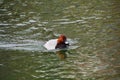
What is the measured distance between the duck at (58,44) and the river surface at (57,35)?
0.22 m

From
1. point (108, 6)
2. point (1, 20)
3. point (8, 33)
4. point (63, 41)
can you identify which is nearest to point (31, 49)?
point (63, 41)

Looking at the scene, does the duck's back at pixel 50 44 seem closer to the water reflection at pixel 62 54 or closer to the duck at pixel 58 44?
the duck at pixel 58 44

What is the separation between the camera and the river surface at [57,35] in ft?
47.4

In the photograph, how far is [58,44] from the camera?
56.4 ft

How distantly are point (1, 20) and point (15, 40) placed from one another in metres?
4.00

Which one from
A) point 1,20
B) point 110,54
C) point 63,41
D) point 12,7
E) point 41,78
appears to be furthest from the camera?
point 12,7

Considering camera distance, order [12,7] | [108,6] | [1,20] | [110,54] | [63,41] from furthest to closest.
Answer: [12,7] → [108,6] → [1,20] → [63,41] → [110,54]

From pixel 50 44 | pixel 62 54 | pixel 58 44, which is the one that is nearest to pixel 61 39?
pixel 58 44

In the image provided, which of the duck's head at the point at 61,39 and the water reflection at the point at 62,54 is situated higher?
the duck's head at the point at 61,39

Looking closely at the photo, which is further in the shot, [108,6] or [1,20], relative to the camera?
[108,6]

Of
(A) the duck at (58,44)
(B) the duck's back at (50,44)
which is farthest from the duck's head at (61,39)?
(B) the duck's back at (50,44)

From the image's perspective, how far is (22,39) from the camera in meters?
18.4

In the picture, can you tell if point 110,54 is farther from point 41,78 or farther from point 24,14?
point 24,14

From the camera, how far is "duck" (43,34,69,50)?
1712cm
